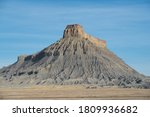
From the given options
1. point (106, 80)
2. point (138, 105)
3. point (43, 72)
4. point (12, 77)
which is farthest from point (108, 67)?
point (138, 105)

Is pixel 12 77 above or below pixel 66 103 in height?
below

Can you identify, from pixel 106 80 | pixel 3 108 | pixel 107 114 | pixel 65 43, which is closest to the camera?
pixel 107 114

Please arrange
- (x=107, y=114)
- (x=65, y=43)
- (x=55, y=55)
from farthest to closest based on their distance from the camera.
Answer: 1. (x=65, y=43)
2. (x=55, y=55)
3. (x=107, y=114)

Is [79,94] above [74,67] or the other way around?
above

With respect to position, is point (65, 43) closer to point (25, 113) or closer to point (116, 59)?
point (116, 59)

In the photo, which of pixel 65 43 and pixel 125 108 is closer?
pixel 125 108

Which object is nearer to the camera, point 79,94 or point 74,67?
point 79,94

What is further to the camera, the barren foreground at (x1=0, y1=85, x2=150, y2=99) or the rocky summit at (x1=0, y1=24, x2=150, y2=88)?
the rocky summit at (x1=0, y1=24, x2=150, y2=88)

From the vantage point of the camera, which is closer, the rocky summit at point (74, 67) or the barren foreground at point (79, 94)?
the barren foreground at point (79, 94)
